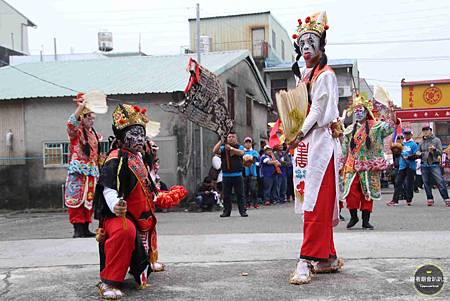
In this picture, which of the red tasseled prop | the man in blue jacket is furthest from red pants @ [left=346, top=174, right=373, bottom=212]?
the man in blue jacket

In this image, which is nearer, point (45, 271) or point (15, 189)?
point (45, 271)

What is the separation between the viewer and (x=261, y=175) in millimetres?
15766

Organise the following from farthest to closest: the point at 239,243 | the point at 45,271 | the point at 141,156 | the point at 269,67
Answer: the point at 269,67, the point at 239,243, the point at 45,271, the point at 141,156

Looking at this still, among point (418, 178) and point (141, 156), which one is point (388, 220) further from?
point (418, 178)

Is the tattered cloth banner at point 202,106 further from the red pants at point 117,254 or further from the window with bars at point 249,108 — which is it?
the red pants at point 117,254

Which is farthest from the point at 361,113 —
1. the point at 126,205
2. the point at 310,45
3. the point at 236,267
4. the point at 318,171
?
the point at 126,205

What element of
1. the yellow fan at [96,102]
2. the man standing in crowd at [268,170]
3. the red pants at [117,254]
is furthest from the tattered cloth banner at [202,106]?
the red pants at [117,254]

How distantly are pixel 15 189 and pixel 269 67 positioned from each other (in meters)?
18.9

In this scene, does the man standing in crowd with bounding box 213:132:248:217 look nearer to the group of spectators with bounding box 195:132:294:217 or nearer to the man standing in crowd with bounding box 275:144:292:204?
the group of spectators with bounding box 195:132:294:217

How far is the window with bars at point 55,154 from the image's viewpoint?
16.1 meters

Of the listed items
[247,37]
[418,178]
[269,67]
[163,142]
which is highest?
[247,37]

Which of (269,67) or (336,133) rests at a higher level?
(269,67)

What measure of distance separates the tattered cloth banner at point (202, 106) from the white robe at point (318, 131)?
800cm

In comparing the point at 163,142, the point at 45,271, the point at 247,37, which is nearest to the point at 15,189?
the point at 163,142
